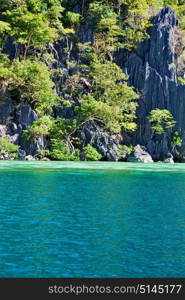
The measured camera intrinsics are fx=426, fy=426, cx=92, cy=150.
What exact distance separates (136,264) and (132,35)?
39.8 meters

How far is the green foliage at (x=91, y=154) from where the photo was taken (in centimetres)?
3684

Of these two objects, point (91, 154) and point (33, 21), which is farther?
point (33, 21)

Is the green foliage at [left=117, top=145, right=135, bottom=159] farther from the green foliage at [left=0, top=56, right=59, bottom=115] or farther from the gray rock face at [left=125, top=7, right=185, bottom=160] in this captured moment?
the green foliage at [left=0, top=56, right=59, bottom=115]

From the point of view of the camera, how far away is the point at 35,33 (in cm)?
3872

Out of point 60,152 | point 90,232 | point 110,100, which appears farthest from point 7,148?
point 90,232

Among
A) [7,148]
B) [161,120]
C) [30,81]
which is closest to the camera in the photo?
[7,148]

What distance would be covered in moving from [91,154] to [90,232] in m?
27.6

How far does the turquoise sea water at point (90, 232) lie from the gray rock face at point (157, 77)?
86.2 ft

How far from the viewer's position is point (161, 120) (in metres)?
41.4

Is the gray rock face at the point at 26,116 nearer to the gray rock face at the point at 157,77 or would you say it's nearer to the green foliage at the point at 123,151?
the green foliage at the point at 123,151

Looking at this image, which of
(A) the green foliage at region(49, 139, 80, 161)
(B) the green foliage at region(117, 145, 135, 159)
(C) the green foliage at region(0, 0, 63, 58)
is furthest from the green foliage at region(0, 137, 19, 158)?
(C) the green foliage at region(0, 0, 63, 58)

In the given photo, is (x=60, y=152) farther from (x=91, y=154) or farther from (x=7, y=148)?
(x=7, y=148)

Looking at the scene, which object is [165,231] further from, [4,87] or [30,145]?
[4,87]

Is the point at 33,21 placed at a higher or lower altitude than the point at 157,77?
higher
